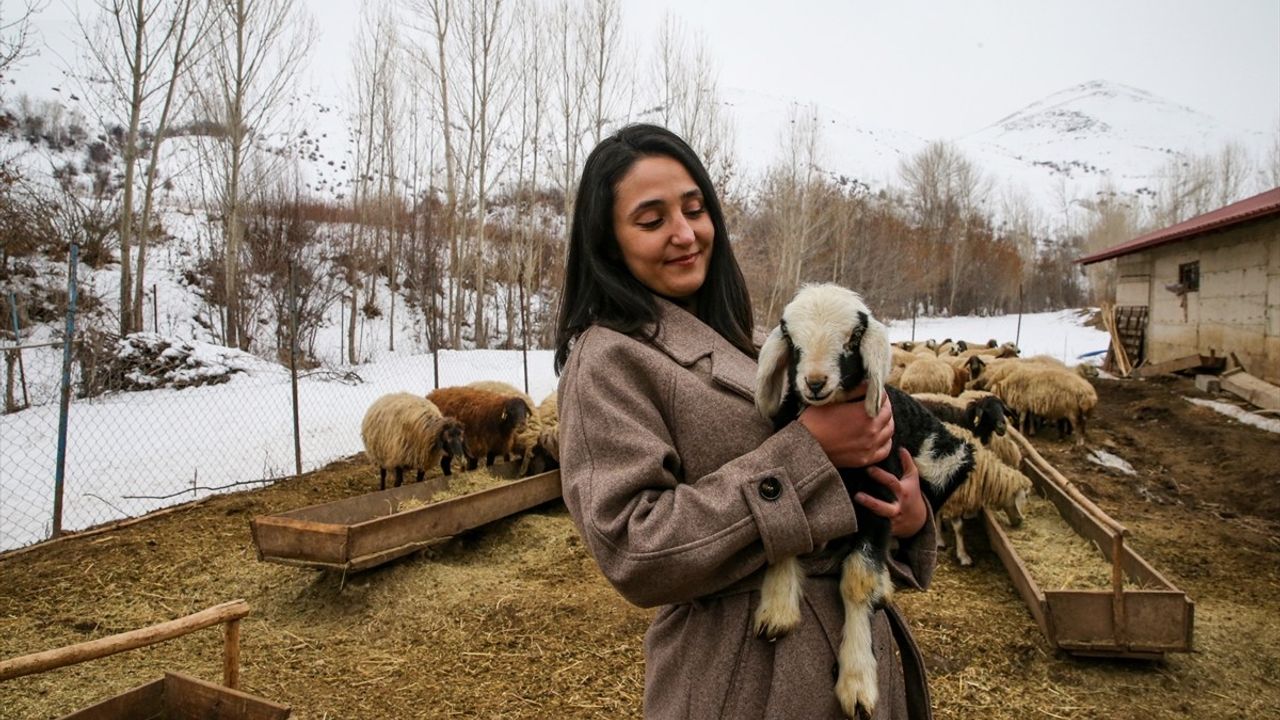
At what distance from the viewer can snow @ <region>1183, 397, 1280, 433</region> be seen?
1135 cm

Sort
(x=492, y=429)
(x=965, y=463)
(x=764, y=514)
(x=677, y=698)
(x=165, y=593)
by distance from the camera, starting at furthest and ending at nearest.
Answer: (x=492, y=429), (x=165, y=593), (x=965, y=463), (x=677, y=698), (x=764, y=514)

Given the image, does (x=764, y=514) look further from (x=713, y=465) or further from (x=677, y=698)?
→ (x=677, y=698)

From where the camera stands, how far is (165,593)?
5730 millimetres

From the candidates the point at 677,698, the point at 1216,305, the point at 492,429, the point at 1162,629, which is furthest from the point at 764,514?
the point at 1216,305

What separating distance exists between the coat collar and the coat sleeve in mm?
100

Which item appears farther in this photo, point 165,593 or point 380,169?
point 380,169

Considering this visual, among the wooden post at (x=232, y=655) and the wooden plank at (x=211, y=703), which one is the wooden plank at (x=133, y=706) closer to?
the wooden plank at (x=211, y=703)

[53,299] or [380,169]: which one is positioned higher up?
[380,169]

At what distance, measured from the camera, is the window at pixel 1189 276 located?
16.3 meters

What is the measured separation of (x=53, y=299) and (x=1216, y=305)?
26778mm

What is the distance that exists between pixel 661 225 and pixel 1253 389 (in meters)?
15.9

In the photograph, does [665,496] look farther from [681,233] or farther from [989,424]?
[989,424]

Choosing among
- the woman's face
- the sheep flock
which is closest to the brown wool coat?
the woman's face

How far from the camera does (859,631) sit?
4.76 feet
